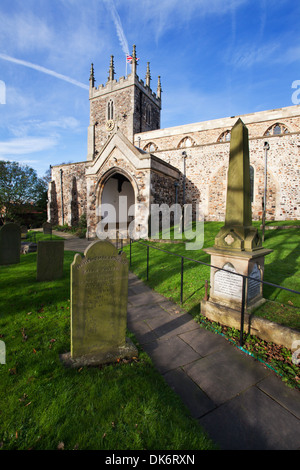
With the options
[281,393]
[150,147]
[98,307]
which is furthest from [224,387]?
[150,147]

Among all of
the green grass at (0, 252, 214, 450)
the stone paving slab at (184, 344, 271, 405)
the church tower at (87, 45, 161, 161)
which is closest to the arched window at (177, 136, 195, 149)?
the church tower at (87, 45, 161, 161)

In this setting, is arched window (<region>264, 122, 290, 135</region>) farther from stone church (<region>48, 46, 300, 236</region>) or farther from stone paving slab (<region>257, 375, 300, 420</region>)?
stone paving slab (<region>257, 375, 300, 420</region>)

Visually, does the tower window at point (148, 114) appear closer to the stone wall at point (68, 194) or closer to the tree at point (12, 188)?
the stone wall at point (68, 194)

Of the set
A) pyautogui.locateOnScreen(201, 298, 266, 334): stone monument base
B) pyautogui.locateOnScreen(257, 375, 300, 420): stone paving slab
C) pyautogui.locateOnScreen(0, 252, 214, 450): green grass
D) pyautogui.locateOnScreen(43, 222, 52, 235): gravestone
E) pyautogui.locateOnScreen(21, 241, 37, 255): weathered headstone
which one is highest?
pyautogui.locateOnScreen(43, 222, 52, 235): gravestone

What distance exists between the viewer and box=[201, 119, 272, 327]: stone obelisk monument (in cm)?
387

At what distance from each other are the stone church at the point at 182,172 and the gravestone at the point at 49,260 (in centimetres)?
A: 713

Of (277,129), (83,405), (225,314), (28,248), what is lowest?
(83,405)

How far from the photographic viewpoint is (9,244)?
337 inches

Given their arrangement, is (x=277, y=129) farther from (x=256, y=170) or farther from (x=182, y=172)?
(x=182, y=172)

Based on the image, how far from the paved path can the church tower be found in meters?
26.8

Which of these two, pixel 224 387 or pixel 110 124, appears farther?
pixel 110 124

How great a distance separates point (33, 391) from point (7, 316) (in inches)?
90.3

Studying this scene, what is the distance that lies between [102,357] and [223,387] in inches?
62.3

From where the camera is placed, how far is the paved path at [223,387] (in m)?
1.96
